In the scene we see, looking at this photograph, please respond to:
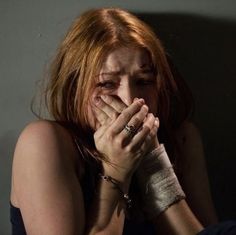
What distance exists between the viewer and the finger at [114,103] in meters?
0.96

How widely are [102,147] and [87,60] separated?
208 millimetres

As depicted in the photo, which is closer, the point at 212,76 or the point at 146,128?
the point at 146,128

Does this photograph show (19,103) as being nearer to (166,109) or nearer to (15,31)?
(15,31)

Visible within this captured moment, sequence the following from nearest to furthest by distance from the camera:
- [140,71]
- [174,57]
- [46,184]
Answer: [46,184] < [140,71] < [174,57]

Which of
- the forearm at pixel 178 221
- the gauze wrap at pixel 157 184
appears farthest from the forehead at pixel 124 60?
the forearm at pixel 178 221

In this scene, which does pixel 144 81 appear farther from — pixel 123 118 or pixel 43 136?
pixel 43 136

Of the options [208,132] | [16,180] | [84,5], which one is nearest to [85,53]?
[84,5]

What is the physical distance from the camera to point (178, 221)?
0.98 m

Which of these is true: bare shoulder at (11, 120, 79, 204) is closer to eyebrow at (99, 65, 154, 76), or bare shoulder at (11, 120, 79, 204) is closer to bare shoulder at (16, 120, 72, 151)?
bare shoulder at (16, 120, 72, 151)

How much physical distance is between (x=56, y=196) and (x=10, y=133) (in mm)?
355

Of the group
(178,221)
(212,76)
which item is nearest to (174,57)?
(212,76)

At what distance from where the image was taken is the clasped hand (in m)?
0.92

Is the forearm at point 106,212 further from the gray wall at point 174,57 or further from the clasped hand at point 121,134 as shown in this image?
the gray wall at point 174,57

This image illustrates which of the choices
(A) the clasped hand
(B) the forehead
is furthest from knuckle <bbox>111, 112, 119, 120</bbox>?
(B) the forehead
